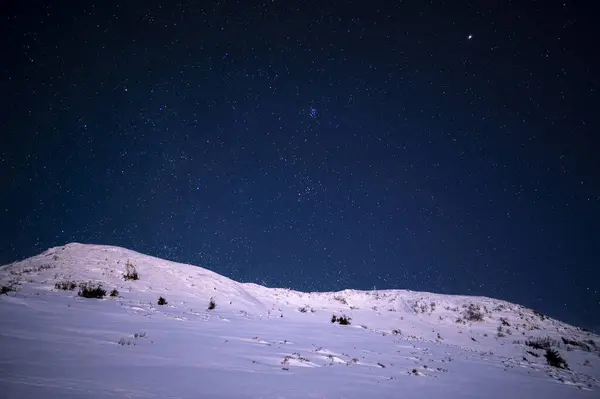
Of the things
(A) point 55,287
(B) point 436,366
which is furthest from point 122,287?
(B) point 436,366

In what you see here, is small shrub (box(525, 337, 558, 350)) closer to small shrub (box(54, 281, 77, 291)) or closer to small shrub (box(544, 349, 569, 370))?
small shrub (box(544, 349, 569, 370))

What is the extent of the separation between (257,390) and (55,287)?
14954mm

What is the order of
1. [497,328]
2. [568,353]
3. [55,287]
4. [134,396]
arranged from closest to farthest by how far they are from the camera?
[134,396] → [55,287] → [568,353] → [497,328]

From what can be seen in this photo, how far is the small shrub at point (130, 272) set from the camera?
21208 millimetres

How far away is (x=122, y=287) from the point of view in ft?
62.3

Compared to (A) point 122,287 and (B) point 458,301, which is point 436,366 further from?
(B) point 458,301

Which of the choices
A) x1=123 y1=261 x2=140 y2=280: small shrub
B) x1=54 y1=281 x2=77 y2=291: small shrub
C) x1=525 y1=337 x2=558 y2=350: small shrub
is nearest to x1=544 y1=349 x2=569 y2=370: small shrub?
x1=525 y1=337 x2=558 y2=350: small shrub

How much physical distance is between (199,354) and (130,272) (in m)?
17.1

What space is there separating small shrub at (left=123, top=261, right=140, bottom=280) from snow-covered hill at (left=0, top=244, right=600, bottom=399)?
0.26 m

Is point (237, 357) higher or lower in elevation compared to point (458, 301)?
lower

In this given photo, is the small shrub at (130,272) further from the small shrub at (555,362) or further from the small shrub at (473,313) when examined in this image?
the small shrub at (473,313)

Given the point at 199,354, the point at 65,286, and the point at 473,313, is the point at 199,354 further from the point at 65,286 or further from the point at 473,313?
the point at 473,313

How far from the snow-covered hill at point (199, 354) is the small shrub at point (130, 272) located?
0.26 metres

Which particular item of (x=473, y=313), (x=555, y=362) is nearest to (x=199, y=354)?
(x=555, y=362)
